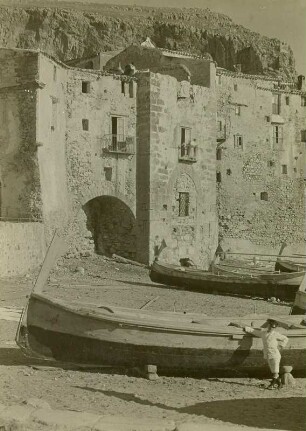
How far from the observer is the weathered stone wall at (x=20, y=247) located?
23.8 metres

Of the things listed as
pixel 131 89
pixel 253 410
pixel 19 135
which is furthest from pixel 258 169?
pixel 253 410

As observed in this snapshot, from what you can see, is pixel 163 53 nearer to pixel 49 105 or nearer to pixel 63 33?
pixel 49 105

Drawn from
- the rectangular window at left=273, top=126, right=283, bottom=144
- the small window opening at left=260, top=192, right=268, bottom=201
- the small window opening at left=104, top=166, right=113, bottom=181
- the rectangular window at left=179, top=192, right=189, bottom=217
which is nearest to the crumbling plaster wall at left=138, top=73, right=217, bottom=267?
the rectangular window at left=179, top=192, right=189, bottom=217

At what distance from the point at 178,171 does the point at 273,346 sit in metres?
22.3

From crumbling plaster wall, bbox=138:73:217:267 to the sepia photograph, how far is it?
9cm

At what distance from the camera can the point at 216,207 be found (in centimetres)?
3612

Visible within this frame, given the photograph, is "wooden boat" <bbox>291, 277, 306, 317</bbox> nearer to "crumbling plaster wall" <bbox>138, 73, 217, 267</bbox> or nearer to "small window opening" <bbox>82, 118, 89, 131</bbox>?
"crumbling plaster wall" <bbox>138, 73, 217, 267</bbox>

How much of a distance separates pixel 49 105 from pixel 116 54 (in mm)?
13592

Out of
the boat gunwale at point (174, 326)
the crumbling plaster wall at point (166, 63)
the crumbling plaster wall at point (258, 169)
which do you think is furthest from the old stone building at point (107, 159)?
the boat gunwale at point (174, 326)

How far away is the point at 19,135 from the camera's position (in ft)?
90.0

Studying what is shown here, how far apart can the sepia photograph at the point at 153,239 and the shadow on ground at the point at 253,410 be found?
0.15 feet

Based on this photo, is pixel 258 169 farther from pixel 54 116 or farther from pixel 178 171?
pixel 54 116

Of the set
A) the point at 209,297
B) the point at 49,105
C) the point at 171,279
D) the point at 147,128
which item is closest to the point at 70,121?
the point at 49,105

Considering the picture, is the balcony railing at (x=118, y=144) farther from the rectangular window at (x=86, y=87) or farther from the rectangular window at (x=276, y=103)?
the rectangular window at (x=276, y=103)
